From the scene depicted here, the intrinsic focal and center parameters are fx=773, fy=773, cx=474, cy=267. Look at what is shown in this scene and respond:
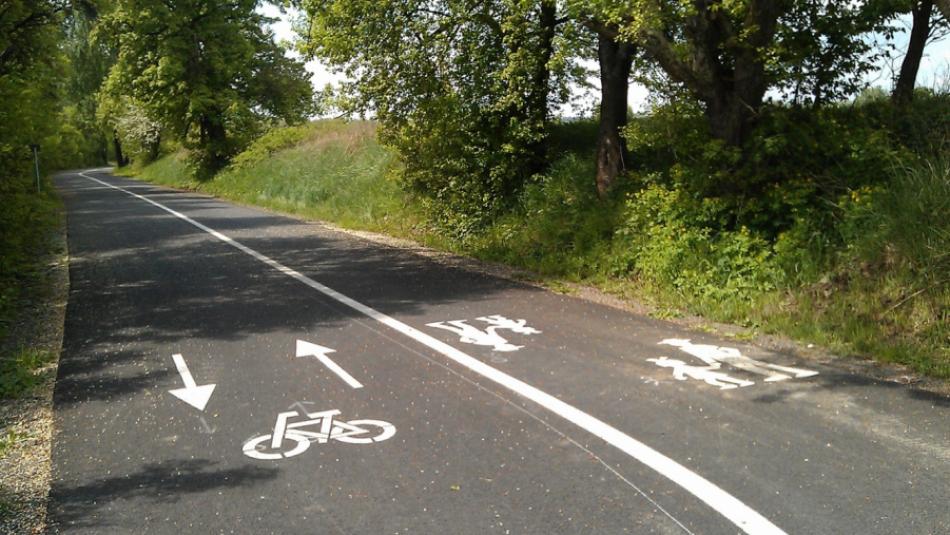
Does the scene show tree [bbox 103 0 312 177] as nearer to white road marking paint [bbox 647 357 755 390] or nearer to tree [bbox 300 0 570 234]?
tree [bbox 300 0 570 234]

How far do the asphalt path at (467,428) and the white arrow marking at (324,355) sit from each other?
0.03m

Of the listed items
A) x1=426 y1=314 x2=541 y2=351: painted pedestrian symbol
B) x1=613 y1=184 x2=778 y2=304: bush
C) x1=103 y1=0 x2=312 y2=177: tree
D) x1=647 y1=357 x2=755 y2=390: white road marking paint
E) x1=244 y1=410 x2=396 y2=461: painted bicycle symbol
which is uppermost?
x1=103 y1=0 x2=312 y2=177: tree

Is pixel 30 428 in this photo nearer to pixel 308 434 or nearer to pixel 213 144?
pixel 308 434

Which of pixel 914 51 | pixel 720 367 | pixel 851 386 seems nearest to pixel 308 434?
pixel 720 367

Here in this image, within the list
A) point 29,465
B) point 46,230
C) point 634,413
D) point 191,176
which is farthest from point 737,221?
point 191,176

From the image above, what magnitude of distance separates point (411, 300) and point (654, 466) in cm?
565

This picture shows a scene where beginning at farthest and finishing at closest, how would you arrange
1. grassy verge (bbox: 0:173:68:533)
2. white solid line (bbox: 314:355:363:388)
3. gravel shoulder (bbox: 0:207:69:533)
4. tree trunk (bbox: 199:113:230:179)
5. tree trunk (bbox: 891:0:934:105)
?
tree trunk (bbox: 199:113:230:179) → tree trunk (bbox: 891:0:934:105) → white solid line (bbox: 314:355:363:388) → grassy verge (bbox: 0:173:68:533) → gravel shoulder (bbox: 0:207:69:533)

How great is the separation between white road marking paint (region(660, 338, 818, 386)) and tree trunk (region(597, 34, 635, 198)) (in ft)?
18.5

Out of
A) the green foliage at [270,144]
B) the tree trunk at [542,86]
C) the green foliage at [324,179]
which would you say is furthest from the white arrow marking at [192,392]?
the green foliage at [270,144]

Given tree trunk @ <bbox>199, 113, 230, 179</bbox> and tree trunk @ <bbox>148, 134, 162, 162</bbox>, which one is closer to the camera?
tree trunk @ <bbox>199, 113, 230, 179</bbox>

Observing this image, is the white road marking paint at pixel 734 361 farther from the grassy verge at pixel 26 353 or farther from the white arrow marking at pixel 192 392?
the grassy verge at pixel 26 353

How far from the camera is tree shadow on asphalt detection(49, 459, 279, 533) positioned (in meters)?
4.25

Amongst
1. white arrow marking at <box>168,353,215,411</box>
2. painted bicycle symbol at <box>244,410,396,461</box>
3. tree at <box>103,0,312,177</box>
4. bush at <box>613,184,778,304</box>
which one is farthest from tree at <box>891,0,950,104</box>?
tree at <box>103,0,312,177</box>

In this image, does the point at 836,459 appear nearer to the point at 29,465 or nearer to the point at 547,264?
the point at 29,465
